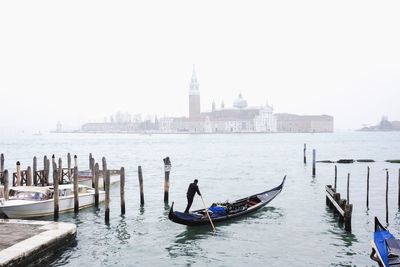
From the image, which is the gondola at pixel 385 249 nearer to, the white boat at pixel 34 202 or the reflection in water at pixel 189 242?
the reflection in water at pixel 189 242

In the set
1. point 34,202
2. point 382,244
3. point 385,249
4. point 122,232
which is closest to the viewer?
point 385,249

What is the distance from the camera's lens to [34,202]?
16047mm

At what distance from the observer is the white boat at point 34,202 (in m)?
15.5

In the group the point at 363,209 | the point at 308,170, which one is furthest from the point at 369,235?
the point at 308,170

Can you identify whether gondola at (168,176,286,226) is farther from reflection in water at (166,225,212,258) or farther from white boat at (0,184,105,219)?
white boat at (0,184,105,219)

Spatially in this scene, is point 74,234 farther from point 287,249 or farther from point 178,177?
point 178,177

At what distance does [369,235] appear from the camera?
14742mm

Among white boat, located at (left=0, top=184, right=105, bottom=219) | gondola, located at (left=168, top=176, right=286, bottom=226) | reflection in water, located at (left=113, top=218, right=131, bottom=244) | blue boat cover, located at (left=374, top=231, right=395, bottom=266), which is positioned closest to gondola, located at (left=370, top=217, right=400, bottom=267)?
blue boat cover, located at (left=374, top=231, right=395, bottom=266)

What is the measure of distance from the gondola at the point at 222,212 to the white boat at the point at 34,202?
14.9 ft

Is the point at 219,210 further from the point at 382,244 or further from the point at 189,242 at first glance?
the point at 382,244

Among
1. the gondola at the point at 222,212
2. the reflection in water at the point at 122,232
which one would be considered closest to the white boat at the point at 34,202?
the reflection in water at the point at 122,232

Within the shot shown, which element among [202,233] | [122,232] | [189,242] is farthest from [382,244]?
[122,232]

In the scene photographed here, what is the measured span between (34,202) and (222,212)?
6300 mm

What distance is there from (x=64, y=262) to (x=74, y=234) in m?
1.46
